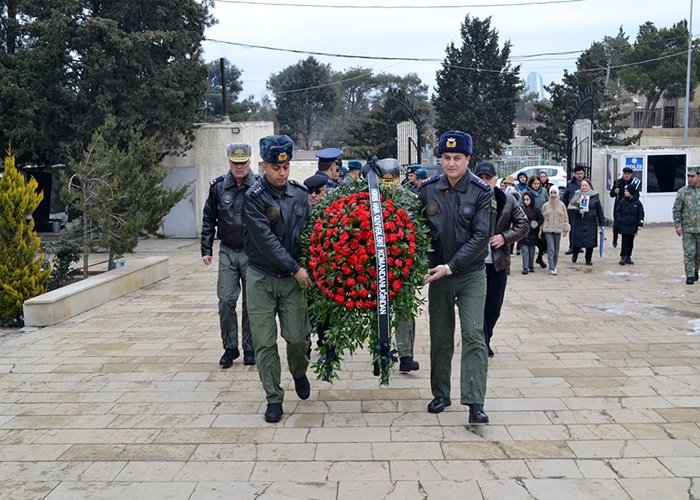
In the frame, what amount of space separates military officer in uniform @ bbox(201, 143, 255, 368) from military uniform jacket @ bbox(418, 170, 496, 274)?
6.94 ft

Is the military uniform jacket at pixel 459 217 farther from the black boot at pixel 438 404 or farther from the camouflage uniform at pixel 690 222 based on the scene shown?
the camouflage uniform at pixel 690 222

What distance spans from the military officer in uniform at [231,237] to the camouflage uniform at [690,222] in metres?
7.12

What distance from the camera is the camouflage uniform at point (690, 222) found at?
1103cm

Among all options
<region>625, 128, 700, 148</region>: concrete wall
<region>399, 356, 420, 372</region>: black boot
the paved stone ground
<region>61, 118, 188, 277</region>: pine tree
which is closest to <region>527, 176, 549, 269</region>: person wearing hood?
the paved stone ground

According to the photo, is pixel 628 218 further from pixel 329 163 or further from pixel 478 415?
pixel 478 415

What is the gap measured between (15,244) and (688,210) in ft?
30.1

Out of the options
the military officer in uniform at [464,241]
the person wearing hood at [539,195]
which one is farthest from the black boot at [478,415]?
the person wearing hood at [539,195]

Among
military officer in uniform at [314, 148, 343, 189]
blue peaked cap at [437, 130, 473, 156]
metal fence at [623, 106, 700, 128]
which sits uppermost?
metal fence at [623, 106, 700, 128]

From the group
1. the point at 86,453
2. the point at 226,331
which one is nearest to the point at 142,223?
the point at 226,331

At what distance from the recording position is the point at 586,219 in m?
13.4

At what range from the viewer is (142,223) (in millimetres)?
11242

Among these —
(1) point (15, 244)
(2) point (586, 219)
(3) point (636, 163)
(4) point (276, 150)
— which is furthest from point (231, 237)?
(3) point (636, 163)

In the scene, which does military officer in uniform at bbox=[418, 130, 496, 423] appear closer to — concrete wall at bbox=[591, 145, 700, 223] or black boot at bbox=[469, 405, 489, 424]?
black boot at bbox=[469, 405, 489, 424]

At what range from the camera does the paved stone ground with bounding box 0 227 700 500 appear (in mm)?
4367
